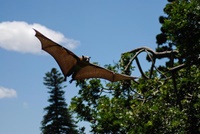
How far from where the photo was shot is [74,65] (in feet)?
36.3

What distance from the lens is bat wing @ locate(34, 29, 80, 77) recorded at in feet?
36.1

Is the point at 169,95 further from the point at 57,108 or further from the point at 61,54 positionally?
the point at 57,108

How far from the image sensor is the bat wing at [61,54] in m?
11.0

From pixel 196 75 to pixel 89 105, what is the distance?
4.20 metres

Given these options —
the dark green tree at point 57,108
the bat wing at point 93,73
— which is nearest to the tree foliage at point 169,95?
the bat wing at point 93,73

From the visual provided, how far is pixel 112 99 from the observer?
39.5ft

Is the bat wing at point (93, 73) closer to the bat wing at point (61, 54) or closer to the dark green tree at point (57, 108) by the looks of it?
the bat wing at point (61, 54)

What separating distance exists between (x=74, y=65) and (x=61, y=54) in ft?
2.24

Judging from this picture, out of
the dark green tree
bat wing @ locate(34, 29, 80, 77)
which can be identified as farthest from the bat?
the dark green tree

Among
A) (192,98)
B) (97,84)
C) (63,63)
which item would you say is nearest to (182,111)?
(192,98)

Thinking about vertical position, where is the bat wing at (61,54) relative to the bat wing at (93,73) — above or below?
above

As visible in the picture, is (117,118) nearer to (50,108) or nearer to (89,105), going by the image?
(89,105)

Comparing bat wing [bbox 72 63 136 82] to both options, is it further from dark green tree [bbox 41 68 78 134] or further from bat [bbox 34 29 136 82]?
dark green tree [bbox 41 68 78 134]

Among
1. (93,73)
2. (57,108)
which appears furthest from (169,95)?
(57,108)
